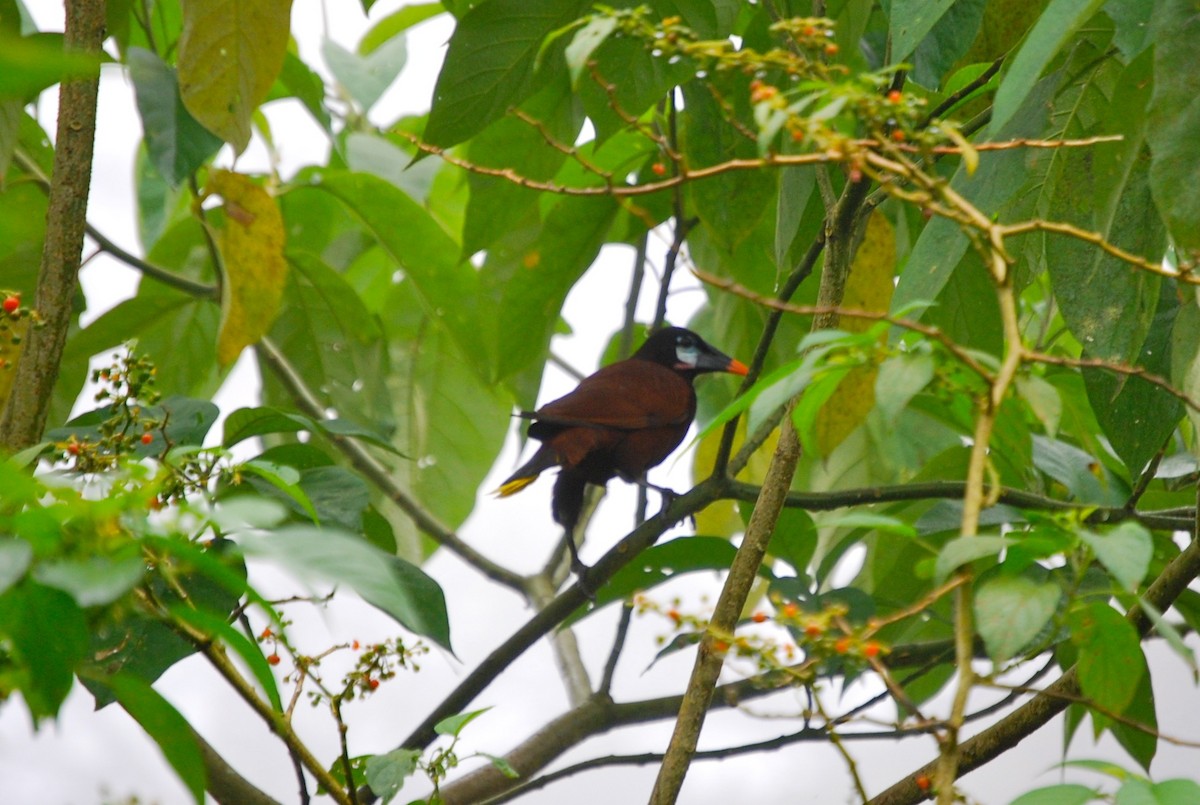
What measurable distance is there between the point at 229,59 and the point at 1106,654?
1212 millimetres

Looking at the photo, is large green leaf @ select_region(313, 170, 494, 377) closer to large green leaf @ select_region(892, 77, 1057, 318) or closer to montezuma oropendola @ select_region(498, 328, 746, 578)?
montezuma oropendola @ select_region(498, 328, 746, 578)

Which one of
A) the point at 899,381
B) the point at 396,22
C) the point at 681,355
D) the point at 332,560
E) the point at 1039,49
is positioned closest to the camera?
the point at 332,560

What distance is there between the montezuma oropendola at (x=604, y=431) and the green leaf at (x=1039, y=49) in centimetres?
184

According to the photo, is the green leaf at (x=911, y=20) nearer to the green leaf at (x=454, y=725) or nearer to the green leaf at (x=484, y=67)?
the green leaf at (x=484, y=67)

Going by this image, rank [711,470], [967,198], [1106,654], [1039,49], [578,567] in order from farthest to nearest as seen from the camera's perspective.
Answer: [578,567], [711,470], [967,198], [1039,49], [1106,654]

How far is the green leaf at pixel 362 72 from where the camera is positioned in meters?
2.52

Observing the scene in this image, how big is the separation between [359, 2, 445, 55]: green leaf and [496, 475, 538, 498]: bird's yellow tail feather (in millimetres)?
1056

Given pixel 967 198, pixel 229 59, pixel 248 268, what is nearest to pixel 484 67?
pixel 229 59

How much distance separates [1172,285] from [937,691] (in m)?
0.93

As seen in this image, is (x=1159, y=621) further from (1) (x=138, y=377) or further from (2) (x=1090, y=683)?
Result: (1) (x=138, y=377)

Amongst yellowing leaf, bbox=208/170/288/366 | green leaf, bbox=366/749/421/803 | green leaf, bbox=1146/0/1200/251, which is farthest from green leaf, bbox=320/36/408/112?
green leaf, bbox=1146/0/1200/251

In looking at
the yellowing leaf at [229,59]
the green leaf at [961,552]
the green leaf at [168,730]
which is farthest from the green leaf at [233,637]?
the yellowing leaf at [229,59]

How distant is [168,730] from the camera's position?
74 centimetres

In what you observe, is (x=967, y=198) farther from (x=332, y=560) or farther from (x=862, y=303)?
(x=332, y=560)
